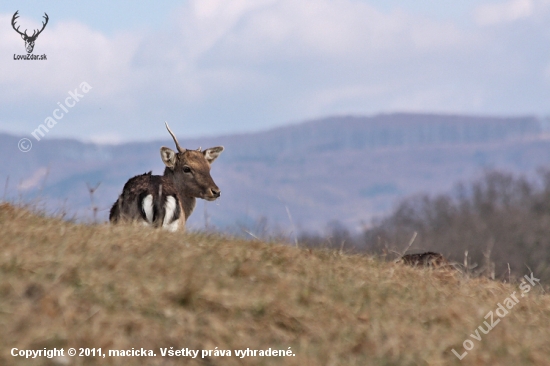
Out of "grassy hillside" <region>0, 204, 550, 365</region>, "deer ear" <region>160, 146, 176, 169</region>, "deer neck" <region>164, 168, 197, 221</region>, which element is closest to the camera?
"grassy hillside" <region>0, 204, 550, 365</region>

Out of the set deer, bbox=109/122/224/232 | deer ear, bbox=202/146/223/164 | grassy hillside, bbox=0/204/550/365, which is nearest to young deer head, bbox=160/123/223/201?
deer, bbox=109/122/224/232

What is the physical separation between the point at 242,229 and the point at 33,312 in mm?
4663

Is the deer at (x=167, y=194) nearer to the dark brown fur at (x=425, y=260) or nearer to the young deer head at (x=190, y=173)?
the young deer head at (x=190, y=173)

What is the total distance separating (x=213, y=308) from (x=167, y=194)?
5.21 m

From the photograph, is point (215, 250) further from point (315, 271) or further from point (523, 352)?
point (523, 352)

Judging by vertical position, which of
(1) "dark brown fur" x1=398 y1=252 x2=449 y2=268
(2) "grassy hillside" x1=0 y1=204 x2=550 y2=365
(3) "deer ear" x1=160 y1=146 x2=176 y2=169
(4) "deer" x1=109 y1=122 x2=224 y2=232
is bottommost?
(1) "dark brown fur" x1=398 y1=252 x2=449 y2=268

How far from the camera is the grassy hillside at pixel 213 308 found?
18.2ft

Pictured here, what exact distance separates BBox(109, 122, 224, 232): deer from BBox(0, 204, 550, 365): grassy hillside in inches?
93.9

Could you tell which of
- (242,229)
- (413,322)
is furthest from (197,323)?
(242,229)

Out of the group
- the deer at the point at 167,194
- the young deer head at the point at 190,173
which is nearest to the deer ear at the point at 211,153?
the young deer head at the point at 190,173

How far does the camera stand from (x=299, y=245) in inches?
405

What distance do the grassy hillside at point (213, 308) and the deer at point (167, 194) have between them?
7.83 ft

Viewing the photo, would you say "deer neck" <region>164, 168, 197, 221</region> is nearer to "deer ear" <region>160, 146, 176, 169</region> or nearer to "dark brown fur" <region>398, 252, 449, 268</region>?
"deer ear" <region>160, 146, 176, 169</region>

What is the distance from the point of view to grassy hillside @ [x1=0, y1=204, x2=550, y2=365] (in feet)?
18.2
